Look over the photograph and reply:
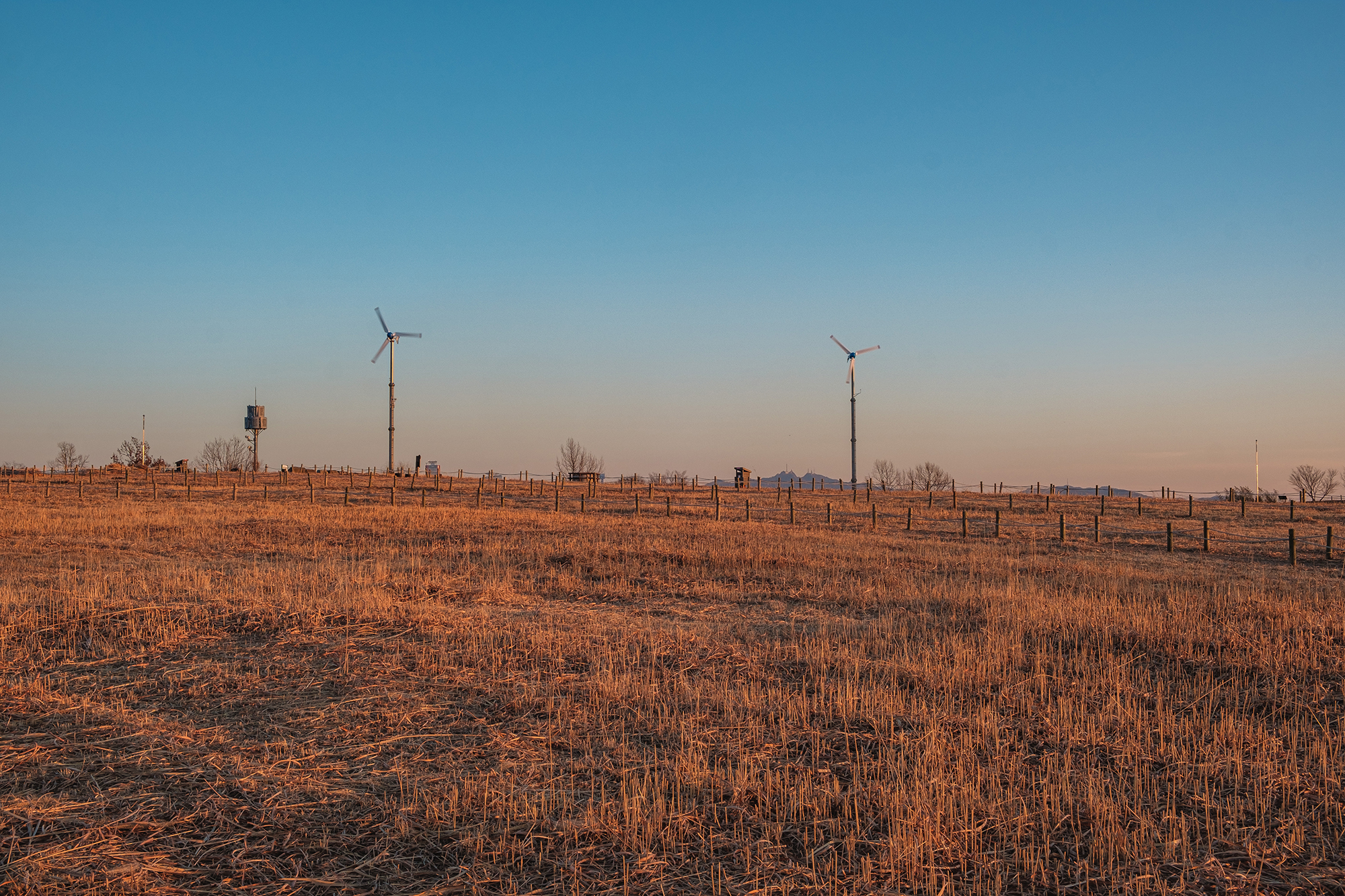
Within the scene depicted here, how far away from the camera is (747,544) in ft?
94.0

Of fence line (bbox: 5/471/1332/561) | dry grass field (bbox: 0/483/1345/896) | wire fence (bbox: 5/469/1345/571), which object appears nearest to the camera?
dry grass field (bbox: 0/483/1345/896)

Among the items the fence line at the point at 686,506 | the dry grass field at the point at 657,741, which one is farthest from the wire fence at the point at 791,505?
the dry grass field at the point at 657,741

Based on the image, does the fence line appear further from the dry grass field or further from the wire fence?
the dry grass field

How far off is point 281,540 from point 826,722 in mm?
25939

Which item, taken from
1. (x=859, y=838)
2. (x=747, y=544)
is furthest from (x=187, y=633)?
(x=747, y=544)

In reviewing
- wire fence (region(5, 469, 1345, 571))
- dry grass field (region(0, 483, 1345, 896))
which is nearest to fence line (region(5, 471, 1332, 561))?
wire fence (region(5, 469, 1345, 571))

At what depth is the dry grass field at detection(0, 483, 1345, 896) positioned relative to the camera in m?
5.41

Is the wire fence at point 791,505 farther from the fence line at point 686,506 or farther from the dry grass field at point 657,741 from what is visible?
the dry grass field at point 657,741

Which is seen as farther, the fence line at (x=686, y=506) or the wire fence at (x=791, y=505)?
the fence line at (x=686, y=506)

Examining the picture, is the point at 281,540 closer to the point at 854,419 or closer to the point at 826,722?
the point at 826,722

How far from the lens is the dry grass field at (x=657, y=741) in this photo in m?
5.41

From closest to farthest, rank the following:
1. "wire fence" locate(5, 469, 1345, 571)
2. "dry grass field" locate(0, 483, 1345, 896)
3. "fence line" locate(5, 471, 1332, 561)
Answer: "dry grass field" locate(0, 483, 1345, 896)
"wire fence" locate(5, 469, 1345, 571)
"fence line" locate(5, 471, 1332, 561)

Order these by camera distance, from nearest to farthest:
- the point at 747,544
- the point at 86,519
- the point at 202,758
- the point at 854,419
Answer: the point at 202,758 < the point at 747,544 < the point at 86,519 < the point at 854,419

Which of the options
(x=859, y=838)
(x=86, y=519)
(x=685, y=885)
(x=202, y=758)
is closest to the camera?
(x=685, y=885)
